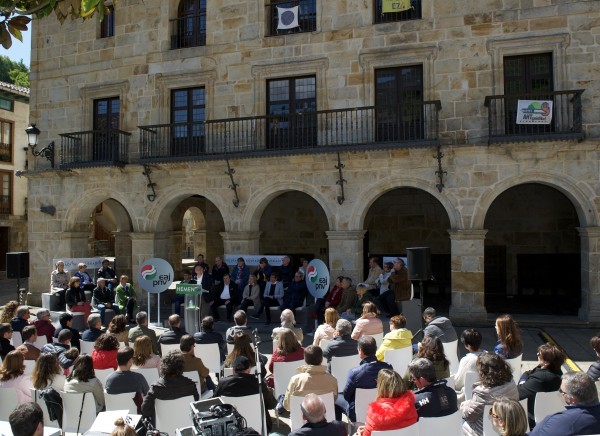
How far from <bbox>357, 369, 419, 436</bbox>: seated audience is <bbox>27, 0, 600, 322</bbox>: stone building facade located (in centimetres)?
837

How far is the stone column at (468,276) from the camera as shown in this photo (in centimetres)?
1200

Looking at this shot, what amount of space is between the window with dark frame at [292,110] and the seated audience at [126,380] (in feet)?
28.4

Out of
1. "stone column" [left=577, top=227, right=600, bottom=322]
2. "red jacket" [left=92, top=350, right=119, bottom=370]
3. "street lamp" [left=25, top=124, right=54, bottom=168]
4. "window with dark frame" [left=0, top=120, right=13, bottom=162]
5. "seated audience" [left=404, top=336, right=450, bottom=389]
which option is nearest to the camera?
"seated audience" [left=404, top=336, right=450, bottom=389]

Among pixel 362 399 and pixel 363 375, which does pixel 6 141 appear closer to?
pixel 363 375

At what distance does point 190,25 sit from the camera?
1462cm

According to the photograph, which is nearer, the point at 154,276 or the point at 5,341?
the point at 5,341

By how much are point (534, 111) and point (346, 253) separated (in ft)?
17.4

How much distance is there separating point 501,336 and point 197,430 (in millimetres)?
3892

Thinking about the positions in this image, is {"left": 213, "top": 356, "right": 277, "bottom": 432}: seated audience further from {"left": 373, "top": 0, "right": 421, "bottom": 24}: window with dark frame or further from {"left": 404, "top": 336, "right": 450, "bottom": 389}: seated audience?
{"left": 373, "top": 0, "right": 421, "bottom": 24}: window with dark frame

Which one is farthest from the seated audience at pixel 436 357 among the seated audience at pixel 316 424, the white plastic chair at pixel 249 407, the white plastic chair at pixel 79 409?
the white plastic chair at pixel 79 409

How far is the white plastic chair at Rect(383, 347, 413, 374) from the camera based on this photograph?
642 centimetres

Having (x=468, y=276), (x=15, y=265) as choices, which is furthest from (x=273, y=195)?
(x=15, y=265)

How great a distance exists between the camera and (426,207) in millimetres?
16312

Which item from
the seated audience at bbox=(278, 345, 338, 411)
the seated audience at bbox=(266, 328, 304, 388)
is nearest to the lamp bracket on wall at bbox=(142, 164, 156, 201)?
the seated audience at bbox=(266, 328, 304, 388)
